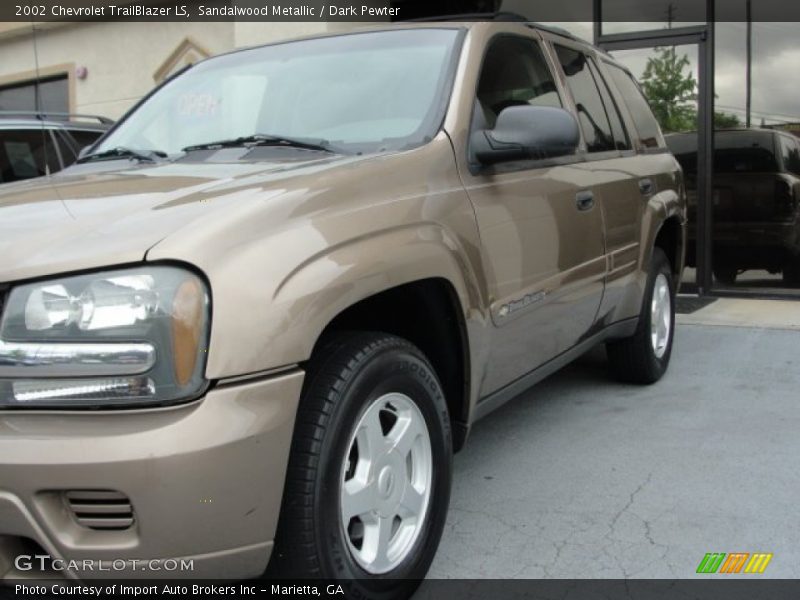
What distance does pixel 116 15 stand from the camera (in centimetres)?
1110

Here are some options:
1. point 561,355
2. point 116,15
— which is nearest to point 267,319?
point 561,355

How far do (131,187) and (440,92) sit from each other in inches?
45.8

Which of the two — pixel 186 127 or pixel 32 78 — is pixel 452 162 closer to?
pixel 186 127

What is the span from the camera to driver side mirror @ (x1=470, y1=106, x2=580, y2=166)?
9.57 feet

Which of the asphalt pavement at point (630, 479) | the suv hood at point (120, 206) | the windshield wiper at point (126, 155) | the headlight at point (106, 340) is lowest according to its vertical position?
the asphalt pavement at point (630, 479)

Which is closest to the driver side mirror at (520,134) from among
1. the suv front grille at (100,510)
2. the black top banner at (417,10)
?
the suv front grille at (100,510)

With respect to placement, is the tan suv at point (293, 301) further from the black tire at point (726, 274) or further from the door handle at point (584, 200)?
the black tire at point (726, 274)

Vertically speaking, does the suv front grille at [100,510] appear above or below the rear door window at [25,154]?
below

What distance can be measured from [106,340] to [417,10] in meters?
8.69

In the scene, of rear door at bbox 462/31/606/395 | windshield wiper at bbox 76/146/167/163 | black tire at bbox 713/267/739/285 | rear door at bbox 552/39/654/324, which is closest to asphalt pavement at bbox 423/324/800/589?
rear door at bbox 462/31/606/395

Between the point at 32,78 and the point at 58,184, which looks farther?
the point at 32,78

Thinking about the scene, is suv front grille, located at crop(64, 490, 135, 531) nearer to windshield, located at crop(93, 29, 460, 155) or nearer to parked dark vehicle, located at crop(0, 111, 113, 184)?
windshield, located at crop(93, 29, 460, 155)

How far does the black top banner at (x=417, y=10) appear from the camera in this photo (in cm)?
792

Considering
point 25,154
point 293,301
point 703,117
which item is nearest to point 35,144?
point 25,154
